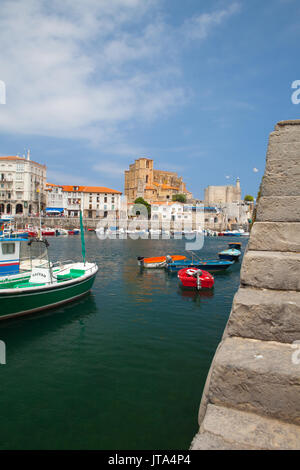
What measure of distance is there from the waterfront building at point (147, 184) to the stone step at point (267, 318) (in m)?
122

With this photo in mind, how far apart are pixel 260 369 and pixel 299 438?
0.57m

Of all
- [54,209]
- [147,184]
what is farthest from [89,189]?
[147,184]

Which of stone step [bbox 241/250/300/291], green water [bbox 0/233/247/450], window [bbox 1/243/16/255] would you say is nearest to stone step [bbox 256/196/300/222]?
stone step [bbox 241/250/300/291]

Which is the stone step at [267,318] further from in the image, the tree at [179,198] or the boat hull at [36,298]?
the tree at [179,198]

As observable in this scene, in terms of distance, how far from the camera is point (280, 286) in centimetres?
346

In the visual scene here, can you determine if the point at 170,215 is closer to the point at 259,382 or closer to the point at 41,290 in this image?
the point at 41,290

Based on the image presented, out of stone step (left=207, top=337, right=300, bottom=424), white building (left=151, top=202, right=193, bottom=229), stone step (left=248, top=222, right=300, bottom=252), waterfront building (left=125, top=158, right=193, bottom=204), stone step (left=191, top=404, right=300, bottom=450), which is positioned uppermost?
waterfront building (left=125, top=158, right=193, bottom=204)

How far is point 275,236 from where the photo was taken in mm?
3850

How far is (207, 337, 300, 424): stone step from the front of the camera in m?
2.61

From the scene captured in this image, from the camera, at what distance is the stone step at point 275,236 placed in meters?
3.76

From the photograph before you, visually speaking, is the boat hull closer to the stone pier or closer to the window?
the window

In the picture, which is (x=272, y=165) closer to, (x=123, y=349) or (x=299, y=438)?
(x=299, y=438)

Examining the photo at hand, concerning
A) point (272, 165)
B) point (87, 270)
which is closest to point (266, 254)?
point (272, 165)

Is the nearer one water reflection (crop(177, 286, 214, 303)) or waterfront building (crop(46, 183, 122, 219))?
water reflection (crop(177, 286, 214, 303))
